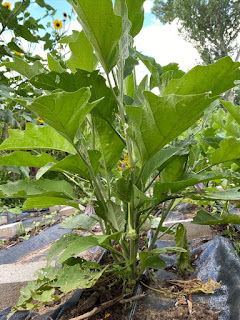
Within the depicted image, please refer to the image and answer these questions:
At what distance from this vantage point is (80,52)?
908mm

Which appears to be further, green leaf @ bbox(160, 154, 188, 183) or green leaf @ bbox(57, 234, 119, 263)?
green leaf @ bbox(160, 154, 188, 183)

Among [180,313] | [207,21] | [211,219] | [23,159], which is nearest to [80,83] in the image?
[23,159]

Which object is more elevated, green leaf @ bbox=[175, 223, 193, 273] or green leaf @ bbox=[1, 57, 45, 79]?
green leaf @ bbox=[1, 57, 45, 79]

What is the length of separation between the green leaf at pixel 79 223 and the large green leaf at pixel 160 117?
0.37 metres

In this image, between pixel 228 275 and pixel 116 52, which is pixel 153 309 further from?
pixel 116 52

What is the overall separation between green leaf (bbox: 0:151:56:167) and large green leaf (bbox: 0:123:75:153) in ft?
0.07

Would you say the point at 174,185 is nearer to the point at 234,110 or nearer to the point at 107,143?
the point at 107,143

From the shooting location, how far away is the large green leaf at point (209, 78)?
71 cm

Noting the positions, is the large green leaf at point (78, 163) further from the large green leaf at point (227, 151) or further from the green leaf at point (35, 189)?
the large green leaf at point (227, 151)

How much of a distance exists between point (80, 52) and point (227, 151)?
0.56 m

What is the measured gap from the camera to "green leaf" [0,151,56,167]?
2.68ft

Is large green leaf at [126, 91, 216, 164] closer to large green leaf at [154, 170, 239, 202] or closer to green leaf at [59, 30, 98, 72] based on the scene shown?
large green leaf at [154, 170, 239, 202]

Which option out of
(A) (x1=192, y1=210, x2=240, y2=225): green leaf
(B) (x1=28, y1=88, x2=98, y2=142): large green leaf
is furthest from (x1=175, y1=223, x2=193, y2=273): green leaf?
(B) (x1=28, y1=88, x2=98, y2=142): large green leaf

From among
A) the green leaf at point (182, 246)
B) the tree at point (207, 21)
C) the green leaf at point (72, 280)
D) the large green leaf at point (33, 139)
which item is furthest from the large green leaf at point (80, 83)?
the tree at point (207, 21)
